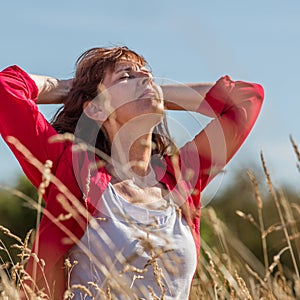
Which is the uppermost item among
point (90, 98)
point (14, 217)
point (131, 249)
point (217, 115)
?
point (90, 98)

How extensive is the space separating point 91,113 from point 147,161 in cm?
35

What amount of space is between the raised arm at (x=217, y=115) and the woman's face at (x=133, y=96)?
34 centimetres

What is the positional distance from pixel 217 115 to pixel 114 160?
62 centimetres

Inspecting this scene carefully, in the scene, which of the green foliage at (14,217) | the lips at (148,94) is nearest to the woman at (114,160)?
the lips at (148,94)

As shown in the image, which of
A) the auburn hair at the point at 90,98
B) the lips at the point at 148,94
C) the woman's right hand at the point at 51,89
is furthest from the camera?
the woman's right hand at the point at 51,89

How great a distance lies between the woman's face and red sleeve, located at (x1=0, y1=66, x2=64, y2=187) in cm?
29

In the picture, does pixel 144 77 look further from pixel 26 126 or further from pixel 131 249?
pixel 131 249

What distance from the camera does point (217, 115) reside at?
381 cm

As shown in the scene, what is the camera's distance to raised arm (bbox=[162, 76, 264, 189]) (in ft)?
11.7

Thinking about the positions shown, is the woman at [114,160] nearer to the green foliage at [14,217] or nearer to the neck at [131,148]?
the neck at [131,148]

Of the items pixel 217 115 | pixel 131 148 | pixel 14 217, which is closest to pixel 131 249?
pixel 131 148

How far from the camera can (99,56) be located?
11.9 feet

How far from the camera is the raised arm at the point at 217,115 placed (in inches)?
141

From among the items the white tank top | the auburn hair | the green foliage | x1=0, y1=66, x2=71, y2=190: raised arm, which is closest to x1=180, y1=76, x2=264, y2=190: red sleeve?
the auburn hair
